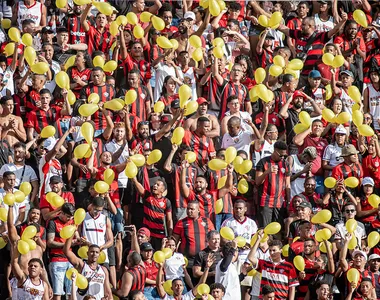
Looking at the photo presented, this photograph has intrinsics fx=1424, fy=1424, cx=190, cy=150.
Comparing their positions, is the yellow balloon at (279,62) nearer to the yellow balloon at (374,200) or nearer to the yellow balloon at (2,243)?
the yellow balloon at (374,200)

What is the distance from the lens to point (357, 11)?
16672 mm

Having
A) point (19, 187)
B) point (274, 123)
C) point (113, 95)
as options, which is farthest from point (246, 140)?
point (19, 187)

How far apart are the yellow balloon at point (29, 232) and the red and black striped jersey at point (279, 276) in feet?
7.49

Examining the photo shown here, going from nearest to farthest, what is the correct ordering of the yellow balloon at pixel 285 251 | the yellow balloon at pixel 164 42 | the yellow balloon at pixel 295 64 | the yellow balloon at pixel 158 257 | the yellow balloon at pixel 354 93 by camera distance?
the yellow balloon at pixel 158 257, the yellow balloon at pixel 285 251, the yellow balloon at pixel 164 42, the yellow balloon at pixel 354 93, the yellow balloon at pixel 295 64

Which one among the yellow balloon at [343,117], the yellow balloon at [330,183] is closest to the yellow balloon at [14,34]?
the yellow balloon at [343,117]

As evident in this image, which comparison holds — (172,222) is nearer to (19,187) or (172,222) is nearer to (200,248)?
(200,248)

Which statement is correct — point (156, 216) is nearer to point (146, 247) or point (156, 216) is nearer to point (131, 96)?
point (146, 247)

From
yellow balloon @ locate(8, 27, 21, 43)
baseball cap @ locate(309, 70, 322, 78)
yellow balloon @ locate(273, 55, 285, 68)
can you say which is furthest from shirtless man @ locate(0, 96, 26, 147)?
baseball cap @ locate(309, 70, 322, 78)

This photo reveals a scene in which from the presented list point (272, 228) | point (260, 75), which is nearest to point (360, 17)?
point (260, 75)

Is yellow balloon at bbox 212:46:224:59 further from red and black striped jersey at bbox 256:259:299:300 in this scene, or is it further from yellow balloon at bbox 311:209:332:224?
red and black striped jersey at bbox 256:259:299:300

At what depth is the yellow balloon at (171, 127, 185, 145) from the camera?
14781 millimetres

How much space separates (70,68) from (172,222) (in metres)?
2.52

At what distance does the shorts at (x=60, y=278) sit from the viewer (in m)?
13.9

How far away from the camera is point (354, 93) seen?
16.0 metres
